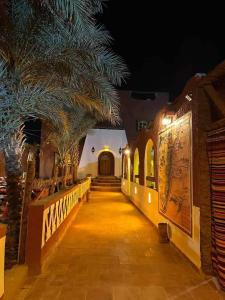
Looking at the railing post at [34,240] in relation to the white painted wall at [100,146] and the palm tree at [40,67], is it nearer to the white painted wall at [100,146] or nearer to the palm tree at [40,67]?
the palm tree at [40,67]

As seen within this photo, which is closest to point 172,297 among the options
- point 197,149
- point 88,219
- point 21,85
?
point 197,149

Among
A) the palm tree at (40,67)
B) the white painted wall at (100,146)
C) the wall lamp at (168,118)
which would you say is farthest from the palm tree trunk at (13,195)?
the white painted wall at (100,146)

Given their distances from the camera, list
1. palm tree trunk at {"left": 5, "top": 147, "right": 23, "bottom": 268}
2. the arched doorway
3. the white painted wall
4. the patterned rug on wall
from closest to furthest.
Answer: the patterned rug on wall, palm tree trunk at {"left": 5, "top": 147, "right": 23, "bottom": 268}, the white painted wall, the arched doorway

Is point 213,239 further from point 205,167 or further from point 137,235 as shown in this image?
point 137,235

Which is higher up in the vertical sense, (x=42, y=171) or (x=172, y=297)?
(x=42, y=171)

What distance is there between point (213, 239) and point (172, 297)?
1.15 meters

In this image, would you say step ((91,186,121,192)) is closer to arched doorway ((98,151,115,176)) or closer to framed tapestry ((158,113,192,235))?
arched doorway ((98,151,115,176))

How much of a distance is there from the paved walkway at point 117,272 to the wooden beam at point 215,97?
8.82 ft

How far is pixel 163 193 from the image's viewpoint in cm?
684

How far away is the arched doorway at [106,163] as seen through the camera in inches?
977

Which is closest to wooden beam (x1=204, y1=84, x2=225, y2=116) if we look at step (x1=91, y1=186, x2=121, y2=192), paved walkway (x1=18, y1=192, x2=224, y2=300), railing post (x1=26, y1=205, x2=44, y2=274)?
paved walkway (x1=18, y1=192, x2=224, y2=300)

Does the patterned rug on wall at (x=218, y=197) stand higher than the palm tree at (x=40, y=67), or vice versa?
the palm tree at (x=40, y=67)

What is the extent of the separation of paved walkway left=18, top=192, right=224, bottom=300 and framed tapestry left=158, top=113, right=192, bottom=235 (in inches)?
30.5

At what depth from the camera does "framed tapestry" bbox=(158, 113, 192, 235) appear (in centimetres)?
502
